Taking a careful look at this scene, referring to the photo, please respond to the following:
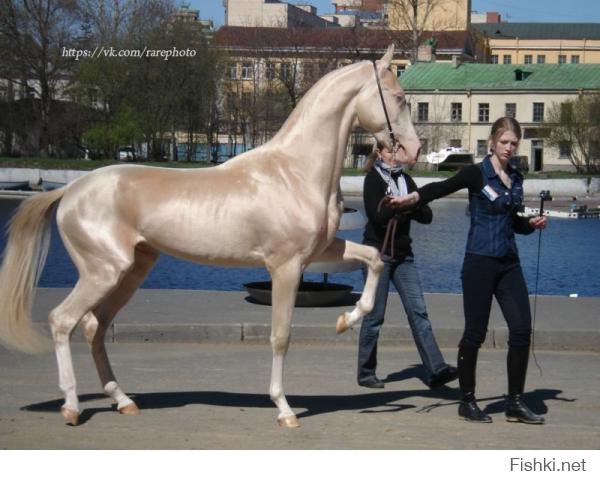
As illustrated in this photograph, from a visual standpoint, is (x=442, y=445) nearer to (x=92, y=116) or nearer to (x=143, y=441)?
(x=143, y=441)

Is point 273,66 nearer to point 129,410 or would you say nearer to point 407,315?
point 407,315

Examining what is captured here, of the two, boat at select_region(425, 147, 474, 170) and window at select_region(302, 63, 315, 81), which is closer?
boat at select_region(425, 147, 474, 170)

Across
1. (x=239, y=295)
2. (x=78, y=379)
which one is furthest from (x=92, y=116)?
(x=78, y=379)

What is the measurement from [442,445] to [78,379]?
3907mm

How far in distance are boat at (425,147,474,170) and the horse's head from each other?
7128 cm

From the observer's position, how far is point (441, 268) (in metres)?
29.0

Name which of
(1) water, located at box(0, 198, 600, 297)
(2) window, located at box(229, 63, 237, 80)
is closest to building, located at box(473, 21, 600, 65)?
(2) window, located at box(229, 63, 237, 80)

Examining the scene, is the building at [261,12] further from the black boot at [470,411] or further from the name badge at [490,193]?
the black boot at [470,411]

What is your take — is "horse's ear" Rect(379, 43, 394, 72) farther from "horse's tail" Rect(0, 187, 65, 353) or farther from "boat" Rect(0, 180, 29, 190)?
"boat" Rect(0, 180, 29, 190)

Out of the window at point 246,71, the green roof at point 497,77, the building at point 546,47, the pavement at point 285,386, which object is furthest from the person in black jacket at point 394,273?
the building at point 546,47

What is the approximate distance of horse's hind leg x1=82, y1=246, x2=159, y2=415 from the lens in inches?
335

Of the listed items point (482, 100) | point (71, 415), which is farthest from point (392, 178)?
point (482, 100)

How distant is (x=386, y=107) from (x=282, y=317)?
5.22 ft

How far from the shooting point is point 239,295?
15.5m
